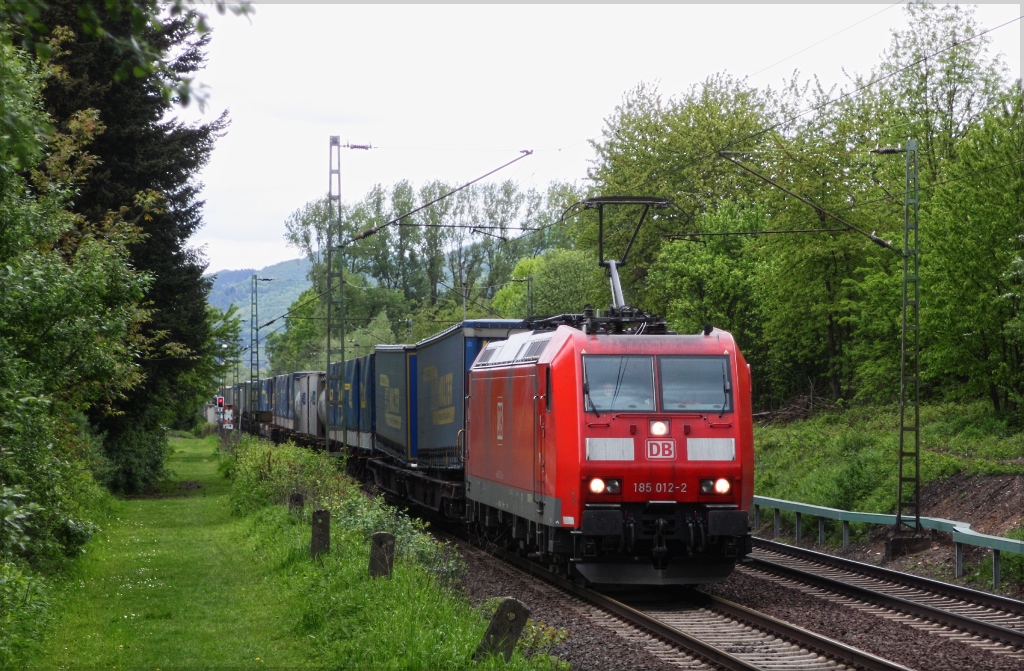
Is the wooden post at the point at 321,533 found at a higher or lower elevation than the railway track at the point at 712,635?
higher

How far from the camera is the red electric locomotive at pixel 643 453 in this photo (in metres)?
12.4

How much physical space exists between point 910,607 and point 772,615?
4.51ft

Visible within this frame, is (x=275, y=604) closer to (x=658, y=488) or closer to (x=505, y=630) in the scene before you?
(x=658, y=488)

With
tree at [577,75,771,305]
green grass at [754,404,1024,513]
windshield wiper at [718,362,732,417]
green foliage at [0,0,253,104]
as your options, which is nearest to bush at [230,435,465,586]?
windshield wiper at [718,362,732,417]

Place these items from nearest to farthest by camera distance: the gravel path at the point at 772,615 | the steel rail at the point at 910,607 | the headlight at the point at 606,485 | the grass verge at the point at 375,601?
the grass verge at the point at 375,601, the gravel path at the point at 772,615, the steel rail at the point at 910,607, the headlight at the point at 606,485

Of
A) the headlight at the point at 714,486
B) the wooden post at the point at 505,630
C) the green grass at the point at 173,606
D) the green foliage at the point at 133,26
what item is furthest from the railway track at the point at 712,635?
the green foliage at the point at 133,26

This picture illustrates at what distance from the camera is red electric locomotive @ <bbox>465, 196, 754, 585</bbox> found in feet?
40.8

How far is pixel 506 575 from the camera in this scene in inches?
599

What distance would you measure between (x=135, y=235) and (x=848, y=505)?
1302cm

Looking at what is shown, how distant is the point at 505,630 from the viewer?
330 inches

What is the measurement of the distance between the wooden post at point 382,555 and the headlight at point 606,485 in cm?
222

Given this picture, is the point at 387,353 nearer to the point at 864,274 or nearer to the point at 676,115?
the point at 864,274

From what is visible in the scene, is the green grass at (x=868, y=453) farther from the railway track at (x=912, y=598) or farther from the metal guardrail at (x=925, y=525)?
the railway track at (x=912, y=598)

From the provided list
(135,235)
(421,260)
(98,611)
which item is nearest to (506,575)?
(98,611)
